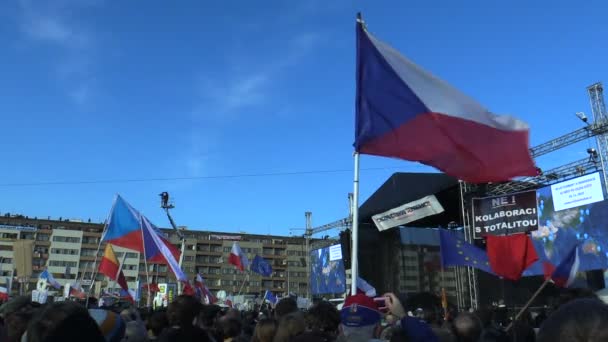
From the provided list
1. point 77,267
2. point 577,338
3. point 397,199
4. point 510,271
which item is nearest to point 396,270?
point 397,199

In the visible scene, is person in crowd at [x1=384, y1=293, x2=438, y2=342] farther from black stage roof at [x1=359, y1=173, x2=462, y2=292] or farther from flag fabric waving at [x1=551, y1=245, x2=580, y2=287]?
black stage roof at [x1=359, y1=173, x2=462, y2=292]

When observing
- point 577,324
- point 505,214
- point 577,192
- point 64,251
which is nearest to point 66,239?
point 64,251

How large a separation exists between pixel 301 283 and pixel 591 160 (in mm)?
102057

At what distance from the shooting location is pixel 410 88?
6.34m

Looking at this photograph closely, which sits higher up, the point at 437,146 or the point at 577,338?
the point at 437,146

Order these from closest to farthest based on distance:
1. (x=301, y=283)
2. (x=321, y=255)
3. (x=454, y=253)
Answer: (x=454, y=253), (x=321, y=255), (x=301, y=283)

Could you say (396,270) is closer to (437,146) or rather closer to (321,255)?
(321,255)

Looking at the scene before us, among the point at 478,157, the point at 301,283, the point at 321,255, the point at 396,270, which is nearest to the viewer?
the point at 478,157

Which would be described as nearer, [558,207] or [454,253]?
[454,253]

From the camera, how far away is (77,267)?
10038cm

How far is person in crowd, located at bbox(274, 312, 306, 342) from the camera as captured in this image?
334 centimetres

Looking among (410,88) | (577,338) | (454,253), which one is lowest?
(577,338)

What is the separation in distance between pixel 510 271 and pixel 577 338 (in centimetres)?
630

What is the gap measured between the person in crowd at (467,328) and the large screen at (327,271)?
94.4ft
